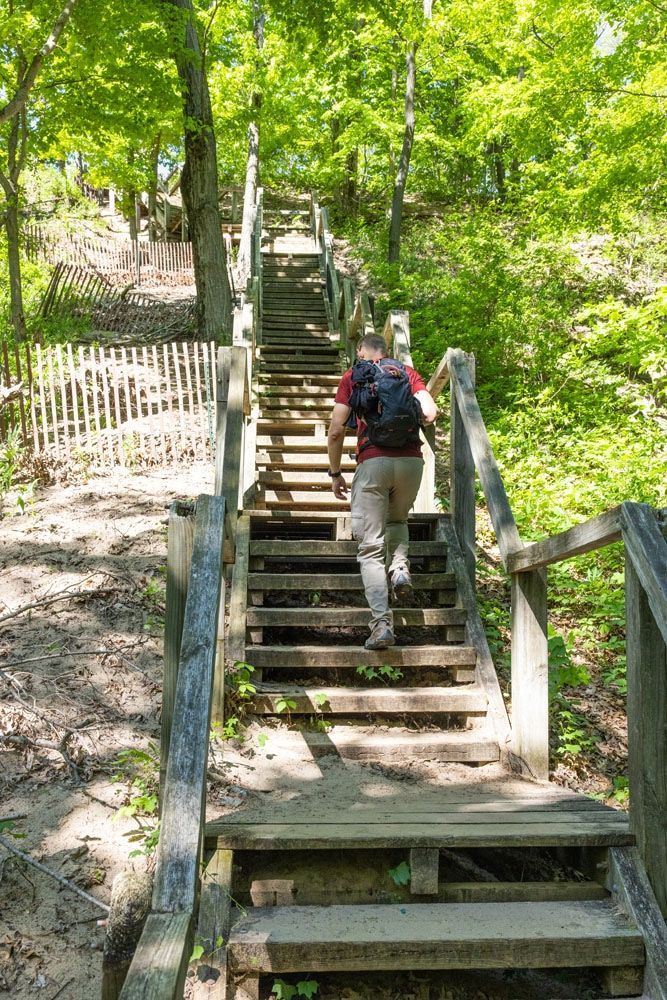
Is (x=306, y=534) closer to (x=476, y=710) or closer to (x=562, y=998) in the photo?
(x=476, y=710)

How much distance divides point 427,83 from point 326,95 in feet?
11.0

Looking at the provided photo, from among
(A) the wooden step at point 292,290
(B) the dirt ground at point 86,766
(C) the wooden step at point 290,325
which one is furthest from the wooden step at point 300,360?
(B) the dirt ground at point 86,766

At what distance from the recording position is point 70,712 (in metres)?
3.68

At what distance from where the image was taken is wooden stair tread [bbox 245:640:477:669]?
410cm

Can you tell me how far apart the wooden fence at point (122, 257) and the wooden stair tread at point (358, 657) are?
2000 cm

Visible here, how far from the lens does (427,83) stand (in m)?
21.2

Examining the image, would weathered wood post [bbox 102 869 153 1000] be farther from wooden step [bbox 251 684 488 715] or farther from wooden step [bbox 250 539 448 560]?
wooden step [bbox 250 539 448 560]

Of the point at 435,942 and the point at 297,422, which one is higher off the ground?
the point at 297,422

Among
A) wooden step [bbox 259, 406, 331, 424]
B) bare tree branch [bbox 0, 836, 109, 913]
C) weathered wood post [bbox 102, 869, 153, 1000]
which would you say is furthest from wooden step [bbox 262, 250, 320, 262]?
weathered wood post [bbox 102, 869, 153, 1000]

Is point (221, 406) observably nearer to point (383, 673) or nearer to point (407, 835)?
point (383, 673)

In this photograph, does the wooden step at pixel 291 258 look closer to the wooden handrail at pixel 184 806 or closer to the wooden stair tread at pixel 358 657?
the wooden stair tread at pixel 358 657

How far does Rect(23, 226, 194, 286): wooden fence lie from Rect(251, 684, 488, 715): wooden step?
20.3 m

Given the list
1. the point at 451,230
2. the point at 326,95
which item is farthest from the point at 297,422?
the point at 326,95

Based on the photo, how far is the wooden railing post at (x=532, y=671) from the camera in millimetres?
3449
